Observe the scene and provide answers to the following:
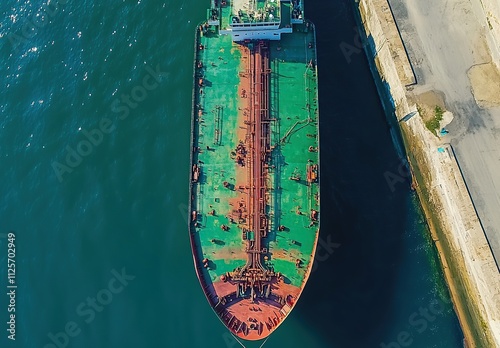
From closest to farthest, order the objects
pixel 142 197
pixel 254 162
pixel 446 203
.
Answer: pixel 254 162 < pixel 446 203 < pixel 142 197

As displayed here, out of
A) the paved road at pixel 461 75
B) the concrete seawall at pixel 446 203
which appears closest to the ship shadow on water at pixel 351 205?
the concrete seawall at pixel 446 203

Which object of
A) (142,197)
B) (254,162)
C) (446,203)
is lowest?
(446,203)

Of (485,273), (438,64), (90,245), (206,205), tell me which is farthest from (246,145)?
(485,273)

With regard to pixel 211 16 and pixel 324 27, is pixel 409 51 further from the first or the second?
pixel 211 16

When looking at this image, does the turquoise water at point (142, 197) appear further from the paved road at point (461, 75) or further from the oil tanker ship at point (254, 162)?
the paved road at point (461, 75)

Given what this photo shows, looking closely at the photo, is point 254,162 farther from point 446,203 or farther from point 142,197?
point 446,203

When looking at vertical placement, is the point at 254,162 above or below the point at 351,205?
above

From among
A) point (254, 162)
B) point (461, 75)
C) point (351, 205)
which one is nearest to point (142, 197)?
point (254, 162)
